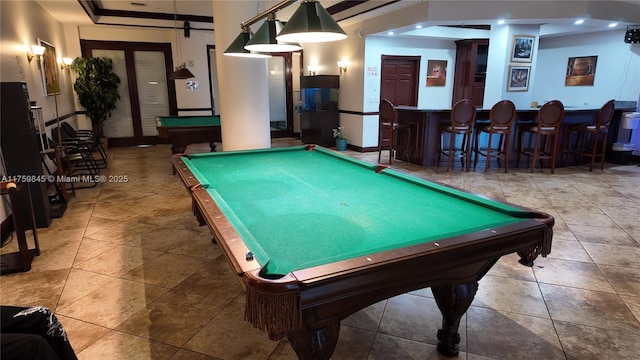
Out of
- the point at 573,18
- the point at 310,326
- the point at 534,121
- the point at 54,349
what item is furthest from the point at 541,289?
the point at 573,18

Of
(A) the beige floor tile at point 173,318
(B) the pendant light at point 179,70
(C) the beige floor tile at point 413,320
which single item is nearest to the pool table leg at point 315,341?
(C) the beige floor tile at point 413,320

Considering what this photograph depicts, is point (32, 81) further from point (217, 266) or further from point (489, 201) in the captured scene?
point (489, 201)

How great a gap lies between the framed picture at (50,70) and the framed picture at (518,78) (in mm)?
8094

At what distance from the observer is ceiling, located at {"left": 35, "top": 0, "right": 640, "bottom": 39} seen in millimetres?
5996

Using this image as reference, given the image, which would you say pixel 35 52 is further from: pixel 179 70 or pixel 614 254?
pixel 614 254

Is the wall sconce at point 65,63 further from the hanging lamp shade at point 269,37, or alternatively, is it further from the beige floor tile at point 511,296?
the beige floor tile at point 511,296

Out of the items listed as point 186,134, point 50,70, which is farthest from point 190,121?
point 50,70

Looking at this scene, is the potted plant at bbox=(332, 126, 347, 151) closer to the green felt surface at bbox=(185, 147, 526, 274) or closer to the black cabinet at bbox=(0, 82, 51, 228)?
the green felt surface at bbox=(185, 147, 526, 274)

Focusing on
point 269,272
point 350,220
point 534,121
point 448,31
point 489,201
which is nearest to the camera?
point 269,272

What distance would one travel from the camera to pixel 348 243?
1508mm

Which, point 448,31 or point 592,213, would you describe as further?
point 448,31

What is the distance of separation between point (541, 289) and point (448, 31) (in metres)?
7.15

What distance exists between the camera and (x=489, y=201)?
1944mm

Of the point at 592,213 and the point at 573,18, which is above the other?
the point at 573,18
